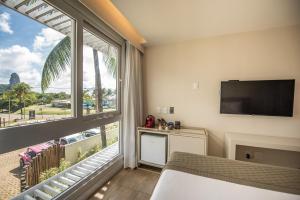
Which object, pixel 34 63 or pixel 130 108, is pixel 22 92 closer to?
pixel 34 63

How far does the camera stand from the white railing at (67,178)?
1.40 meters

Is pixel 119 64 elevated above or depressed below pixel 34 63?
above

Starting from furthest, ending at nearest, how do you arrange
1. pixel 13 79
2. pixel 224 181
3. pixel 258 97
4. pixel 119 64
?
A: pixel 119 64
pixel 258 97
pixel 13 79
pixel 224 181

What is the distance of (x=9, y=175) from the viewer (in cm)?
121

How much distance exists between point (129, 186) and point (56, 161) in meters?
1.03

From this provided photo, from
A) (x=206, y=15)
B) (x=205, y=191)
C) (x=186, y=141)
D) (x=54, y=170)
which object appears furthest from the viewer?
(x=186, y=141)

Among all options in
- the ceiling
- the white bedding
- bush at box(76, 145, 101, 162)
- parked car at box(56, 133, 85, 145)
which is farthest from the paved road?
the ceiling

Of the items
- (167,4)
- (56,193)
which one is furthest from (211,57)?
(56,193)

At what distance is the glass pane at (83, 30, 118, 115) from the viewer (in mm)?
1918

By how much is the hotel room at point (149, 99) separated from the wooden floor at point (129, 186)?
0.06ft

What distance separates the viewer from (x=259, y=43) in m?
2.27

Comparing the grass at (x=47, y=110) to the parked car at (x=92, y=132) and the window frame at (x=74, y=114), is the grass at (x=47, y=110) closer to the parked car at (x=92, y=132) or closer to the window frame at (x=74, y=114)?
the window frame at (x=74, y=114)

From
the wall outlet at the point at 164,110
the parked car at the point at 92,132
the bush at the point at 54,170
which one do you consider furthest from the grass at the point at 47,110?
the wall outlet at the point at 164,110

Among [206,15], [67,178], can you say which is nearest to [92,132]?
[67,178]
